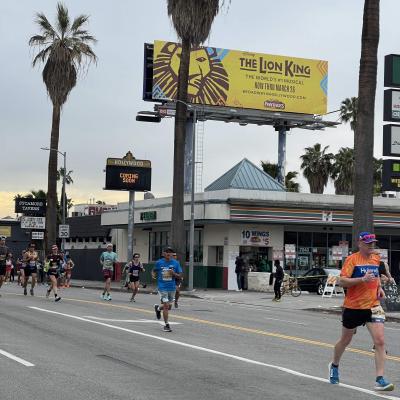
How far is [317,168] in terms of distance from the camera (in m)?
69.7

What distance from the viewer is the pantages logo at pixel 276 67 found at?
5644cm

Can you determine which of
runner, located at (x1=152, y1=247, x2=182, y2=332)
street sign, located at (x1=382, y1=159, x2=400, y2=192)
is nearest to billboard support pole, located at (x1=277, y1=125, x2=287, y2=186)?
street sign, located at (x1=382, y1=159, x2=400, y2=192)

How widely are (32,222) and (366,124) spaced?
127 feet

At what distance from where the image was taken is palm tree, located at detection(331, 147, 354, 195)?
67.5 metres

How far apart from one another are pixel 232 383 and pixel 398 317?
1552cm

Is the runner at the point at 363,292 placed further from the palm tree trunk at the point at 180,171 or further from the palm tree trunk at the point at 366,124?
the palm tree trunk at the point at 180,171

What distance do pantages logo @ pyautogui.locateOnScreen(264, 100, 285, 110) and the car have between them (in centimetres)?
1989

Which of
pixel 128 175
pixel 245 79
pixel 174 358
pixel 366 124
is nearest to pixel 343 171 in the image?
pixel 245 79

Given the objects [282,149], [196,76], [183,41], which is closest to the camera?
[183,41]

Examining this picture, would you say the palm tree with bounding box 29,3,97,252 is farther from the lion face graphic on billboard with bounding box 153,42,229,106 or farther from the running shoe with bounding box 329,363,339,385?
the running shoe with bounding box 329,363,339,385

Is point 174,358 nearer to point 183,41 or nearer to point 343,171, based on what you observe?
point 183,41

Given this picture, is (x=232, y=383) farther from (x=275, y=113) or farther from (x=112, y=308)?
(x=275, y=113)

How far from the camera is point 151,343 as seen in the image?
1445cm

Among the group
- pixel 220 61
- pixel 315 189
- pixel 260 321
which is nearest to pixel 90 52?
pixel 220 61
